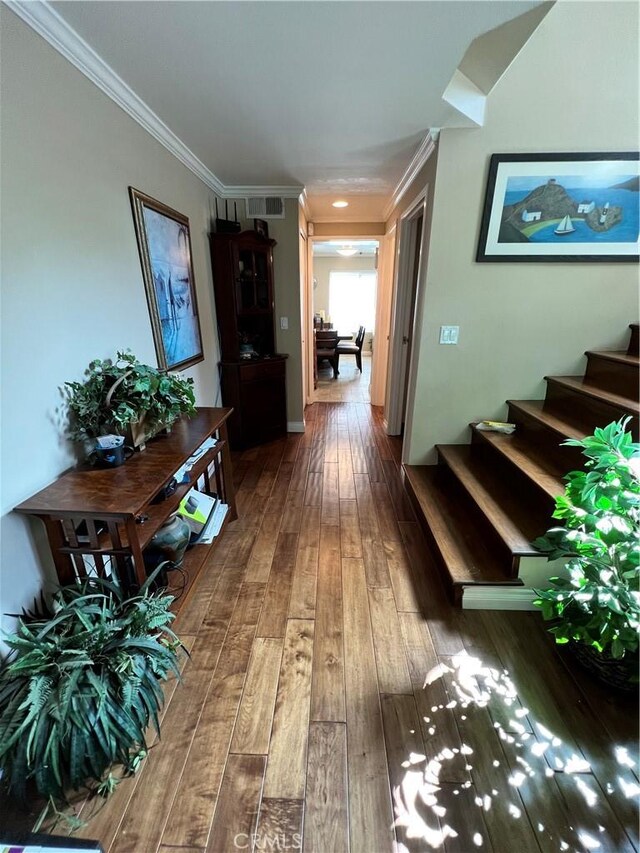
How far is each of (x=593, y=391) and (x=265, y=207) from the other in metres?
3.06

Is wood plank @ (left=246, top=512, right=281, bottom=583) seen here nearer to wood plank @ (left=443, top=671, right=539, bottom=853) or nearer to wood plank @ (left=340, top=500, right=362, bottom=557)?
wood plank @ (left=340, top=500, right=362, bottom=557)

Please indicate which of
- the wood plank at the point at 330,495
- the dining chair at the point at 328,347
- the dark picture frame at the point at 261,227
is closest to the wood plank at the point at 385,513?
the wood plank at the point at 330,495

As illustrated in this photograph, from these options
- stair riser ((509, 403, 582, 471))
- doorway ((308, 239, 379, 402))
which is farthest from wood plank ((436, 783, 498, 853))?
doorway ((308, 239, 379, 402))

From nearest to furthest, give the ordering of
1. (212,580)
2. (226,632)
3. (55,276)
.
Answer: (55,276), (226,632), (212,580)

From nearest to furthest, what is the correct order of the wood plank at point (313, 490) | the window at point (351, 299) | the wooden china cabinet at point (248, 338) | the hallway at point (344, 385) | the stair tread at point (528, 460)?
the stair tread at point (528, 460) < the wood plank at point (313, 490) < the wooden china cabinet at point (248, 338) < the hallway at point (344, 385) < the window at point (351, 299)

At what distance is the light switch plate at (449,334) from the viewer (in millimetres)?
2449

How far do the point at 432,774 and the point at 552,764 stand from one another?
39 cm

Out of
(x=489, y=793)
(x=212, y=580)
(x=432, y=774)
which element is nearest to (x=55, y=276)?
(x=212, y=580)

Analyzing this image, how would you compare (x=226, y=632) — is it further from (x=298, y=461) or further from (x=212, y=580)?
(x=298, y=461)

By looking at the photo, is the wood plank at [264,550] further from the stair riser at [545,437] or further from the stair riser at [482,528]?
the stair riser at [545,437]

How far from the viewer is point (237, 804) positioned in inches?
41.6

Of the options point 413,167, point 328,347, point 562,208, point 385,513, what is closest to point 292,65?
point 413,167

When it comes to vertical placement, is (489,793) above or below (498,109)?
below

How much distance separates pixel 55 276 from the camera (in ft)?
4.26
